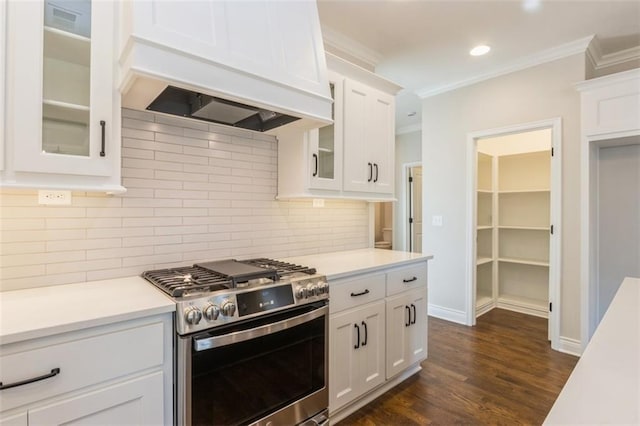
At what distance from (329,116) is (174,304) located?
50.9 inches

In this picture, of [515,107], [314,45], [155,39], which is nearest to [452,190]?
[515,107]

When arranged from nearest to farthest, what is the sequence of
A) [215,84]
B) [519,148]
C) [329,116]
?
1. [215,84]
2. [329,116]
3. [519,148]

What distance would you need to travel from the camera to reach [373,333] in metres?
2.12

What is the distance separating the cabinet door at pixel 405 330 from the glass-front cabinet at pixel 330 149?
0.93 m

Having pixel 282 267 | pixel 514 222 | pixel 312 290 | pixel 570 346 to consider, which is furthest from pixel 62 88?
pixel 514 222

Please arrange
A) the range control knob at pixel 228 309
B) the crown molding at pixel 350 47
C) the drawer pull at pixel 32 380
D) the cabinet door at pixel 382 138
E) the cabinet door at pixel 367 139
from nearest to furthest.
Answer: the drawer pull at pixel 32 380
the range control knob at pixel 228 309
the cabinet door at pixel 367 139
the cabinet door at pixel 382 138
the crown molding at pixel 350 47

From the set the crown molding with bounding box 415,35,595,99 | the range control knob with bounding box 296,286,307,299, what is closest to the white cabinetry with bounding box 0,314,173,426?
the range control knob with bounding box 296,286,307,299

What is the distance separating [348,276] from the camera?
1959 millimetres

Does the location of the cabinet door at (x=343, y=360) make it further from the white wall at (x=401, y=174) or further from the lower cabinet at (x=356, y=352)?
the white wall at (x=401, y=174)

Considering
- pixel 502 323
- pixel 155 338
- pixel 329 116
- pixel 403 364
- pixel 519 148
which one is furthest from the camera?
pixel 519 148

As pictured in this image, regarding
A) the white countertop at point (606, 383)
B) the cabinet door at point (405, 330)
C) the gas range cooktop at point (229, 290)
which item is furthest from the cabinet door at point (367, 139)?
the white countertop at point (606, 383)

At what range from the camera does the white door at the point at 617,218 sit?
2.99m

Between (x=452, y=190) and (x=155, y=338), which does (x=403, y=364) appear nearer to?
(x=155, y=338)

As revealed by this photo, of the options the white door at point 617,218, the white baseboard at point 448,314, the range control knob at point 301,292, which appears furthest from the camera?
the white baseboard at point 448,314
